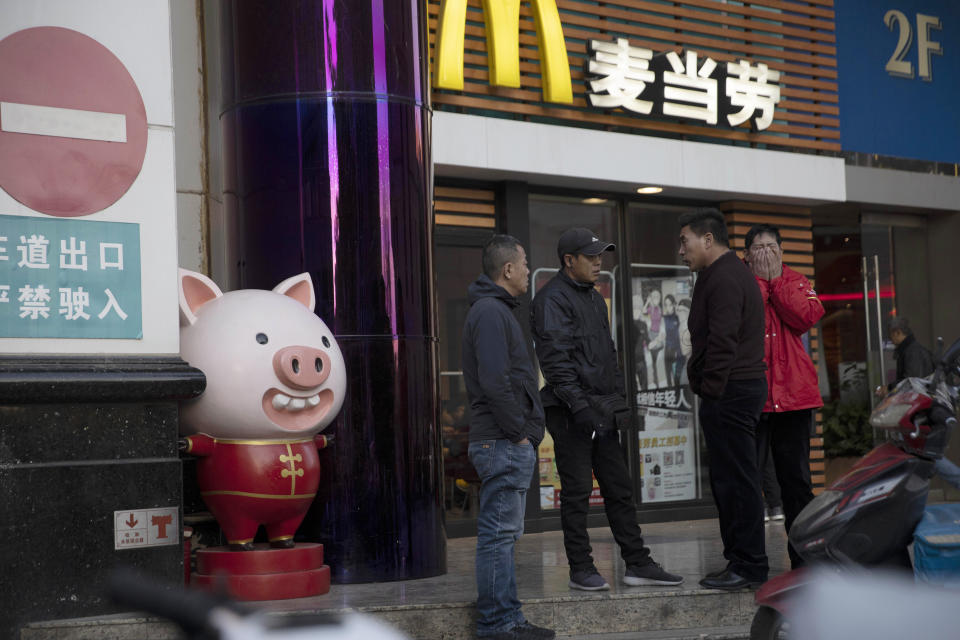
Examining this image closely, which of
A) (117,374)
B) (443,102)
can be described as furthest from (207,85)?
(117,374)

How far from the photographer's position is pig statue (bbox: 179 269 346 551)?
6137 millimetres

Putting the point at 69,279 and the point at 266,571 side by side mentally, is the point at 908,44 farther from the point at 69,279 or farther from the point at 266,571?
the point at 69,279

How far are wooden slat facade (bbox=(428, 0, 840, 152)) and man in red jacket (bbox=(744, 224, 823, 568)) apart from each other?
320cm

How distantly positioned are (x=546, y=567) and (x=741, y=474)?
166 centimetres

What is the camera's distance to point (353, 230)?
7.04m

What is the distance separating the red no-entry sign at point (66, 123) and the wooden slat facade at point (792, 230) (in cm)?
687

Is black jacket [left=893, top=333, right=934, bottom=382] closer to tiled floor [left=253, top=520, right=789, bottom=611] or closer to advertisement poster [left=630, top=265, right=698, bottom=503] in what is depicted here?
advertisement poster [left=630, top=265, right=698, bottom=503]

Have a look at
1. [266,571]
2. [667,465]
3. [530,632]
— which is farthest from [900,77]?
[266,571]

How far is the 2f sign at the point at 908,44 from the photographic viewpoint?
1276cm

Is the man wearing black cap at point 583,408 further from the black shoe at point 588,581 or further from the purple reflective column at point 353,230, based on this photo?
the purple reflective column at point 353,230

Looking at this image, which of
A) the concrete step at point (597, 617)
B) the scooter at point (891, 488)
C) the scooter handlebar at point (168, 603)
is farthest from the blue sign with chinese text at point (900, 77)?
the scooter handlebar at point (168, 603)

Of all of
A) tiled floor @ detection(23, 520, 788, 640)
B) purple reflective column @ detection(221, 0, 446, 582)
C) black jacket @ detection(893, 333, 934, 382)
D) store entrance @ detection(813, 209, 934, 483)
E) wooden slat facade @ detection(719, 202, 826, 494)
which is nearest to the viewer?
tiled floor @ detection(23, 520, 788, 640)

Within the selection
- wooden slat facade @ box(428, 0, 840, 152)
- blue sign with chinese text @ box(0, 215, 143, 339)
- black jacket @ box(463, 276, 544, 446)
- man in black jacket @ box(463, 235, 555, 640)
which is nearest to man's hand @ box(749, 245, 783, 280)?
black jacket @ box(463, 276, 544, 446)

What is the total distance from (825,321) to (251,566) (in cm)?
940
